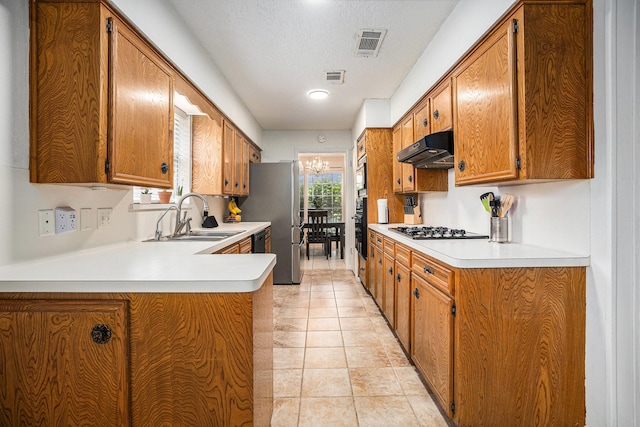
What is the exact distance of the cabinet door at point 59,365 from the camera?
1079mm

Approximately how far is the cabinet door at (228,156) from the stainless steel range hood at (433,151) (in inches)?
72.0

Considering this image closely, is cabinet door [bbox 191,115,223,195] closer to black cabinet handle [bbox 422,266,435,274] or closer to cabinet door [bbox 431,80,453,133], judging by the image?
cabinet door [bbox 431,80,453,133]

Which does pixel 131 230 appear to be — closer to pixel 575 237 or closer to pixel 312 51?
pixel 312 51

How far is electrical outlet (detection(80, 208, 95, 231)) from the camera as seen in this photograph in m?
1.72

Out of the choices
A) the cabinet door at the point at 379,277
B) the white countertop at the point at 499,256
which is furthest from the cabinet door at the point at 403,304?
the cabinet door at the point at 379,277

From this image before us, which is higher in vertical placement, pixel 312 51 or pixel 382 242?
pixel 312 51

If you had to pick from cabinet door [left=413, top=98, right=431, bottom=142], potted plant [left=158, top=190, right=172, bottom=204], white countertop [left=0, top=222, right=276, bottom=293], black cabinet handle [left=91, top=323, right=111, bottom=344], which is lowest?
black cabinet handle [left=91, top=323, right=111, bottom=344]

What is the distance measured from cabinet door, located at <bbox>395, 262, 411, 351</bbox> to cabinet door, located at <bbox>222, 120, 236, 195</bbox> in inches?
80.2

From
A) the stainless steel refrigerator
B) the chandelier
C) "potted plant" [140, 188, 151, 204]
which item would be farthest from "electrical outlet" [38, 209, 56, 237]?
the chandelier

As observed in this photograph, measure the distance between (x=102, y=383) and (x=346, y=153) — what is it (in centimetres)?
520

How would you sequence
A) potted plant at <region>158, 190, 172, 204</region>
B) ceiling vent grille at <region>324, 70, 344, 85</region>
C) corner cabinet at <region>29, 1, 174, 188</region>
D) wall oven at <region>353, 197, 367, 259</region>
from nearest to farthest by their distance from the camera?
corner cabinet at <region>29, 1, 174, 188</region>, potted plant at <region>158, 190, 172, 204</region>, ceiling vent grille at <region>324, 70, 344, 85</region>, wall oven at <region>353, 197, 367, 259</region>

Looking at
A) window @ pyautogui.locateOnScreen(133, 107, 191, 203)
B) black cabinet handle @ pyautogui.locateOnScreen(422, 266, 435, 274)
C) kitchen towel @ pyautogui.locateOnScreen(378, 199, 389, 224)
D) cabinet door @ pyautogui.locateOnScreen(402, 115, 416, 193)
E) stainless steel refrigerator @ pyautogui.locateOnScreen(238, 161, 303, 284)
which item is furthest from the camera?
stainless steel refrigerator @ pyautogui.locateOnScreen(238, 161, 303, 284)

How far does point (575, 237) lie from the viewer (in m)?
1.58

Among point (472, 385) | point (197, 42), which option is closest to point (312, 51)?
point (197, 42)
